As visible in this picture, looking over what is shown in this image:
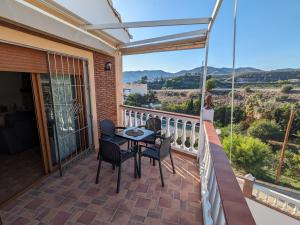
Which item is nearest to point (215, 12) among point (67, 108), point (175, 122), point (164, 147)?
point (164, 147)

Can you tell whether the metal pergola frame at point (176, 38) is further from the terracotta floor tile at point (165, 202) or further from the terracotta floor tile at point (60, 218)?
the terracotta floor tile at point (60, 218)

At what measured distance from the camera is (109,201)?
91.0 inches

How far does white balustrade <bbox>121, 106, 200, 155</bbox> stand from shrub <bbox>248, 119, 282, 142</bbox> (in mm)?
15801

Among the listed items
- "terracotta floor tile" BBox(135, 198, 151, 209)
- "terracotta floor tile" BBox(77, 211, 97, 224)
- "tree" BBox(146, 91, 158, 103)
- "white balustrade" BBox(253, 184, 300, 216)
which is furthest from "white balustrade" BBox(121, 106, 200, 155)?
"tree" BBox(146, 91, 158, 103)

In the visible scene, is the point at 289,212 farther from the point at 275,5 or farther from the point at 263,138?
the point at 275,5

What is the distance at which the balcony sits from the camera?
1974mm

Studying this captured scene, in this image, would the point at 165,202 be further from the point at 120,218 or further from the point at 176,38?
the point at 176,38

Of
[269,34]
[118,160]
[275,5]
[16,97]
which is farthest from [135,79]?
[269,34]

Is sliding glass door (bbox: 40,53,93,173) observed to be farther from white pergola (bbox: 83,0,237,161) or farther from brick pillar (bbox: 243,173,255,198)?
brick pillar (bbox: 243,173,255,198)

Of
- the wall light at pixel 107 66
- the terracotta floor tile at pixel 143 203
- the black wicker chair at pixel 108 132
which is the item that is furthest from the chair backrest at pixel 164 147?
the wall light at pixel 107 66

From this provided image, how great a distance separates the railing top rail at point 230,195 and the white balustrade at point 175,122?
1746 millimetres

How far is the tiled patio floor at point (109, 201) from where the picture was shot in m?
2.03

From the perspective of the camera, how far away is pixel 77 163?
11.1ft

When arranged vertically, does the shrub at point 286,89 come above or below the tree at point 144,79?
below
